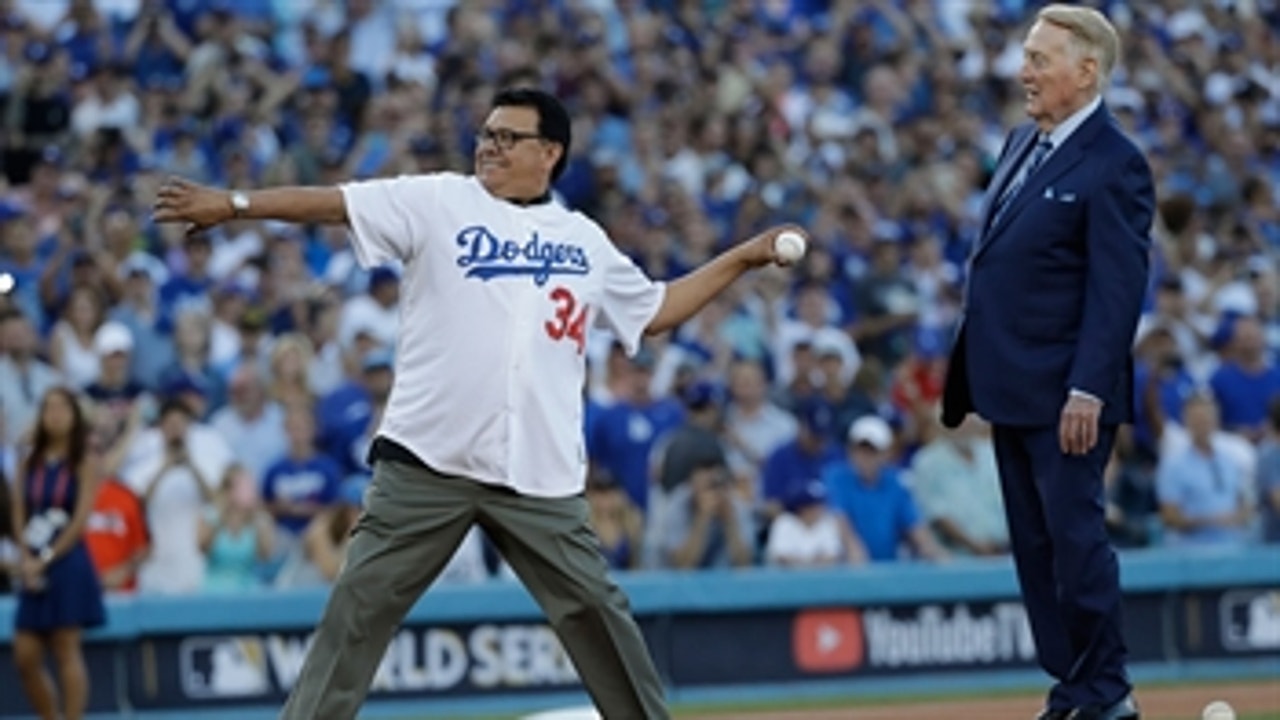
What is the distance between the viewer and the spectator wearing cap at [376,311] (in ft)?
56.0

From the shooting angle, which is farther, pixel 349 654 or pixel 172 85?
pixel 172 85

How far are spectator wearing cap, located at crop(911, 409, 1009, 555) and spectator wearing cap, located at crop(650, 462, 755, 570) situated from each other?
1262mm

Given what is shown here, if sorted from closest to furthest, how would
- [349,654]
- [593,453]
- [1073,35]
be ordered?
[349,654] < [1073,35] < [593,453]

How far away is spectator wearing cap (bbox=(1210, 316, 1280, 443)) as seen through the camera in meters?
17.9

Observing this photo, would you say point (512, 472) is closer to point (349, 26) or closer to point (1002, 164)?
point (1002, 164)

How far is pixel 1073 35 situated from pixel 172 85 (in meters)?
12.2

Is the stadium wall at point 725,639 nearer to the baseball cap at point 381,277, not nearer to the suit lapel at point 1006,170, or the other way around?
the baseball cap at point 381,277

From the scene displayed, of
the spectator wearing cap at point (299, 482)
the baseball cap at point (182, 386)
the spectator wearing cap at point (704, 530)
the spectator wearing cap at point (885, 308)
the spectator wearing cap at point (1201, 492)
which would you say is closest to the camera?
the spectator wearing cap at point (299, 482)

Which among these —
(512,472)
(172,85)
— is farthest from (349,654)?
(172,85)

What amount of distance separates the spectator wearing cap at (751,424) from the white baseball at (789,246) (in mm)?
7976

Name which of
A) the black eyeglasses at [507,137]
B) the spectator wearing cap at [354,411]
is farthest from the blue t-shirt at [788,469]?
the black eyeglasses at [507,137]

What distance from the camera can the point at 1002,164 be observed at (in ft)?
30.9

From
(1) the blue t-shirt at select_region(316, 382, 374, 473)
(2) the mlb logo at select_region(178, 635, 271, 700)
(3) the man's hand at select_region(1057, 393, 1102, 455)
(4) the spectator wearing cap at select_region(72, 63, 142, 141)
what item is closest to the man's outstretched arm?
(3) the man's hand at select_region(1057, 393, 1102, 455)

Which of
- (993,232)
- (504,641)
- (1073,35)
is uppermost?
(1073,35)
